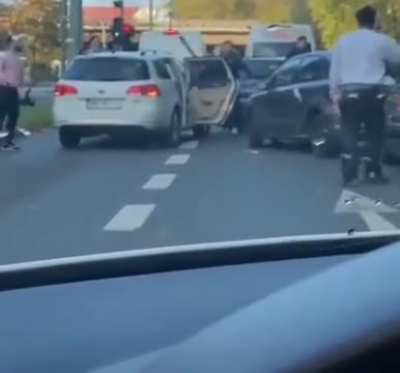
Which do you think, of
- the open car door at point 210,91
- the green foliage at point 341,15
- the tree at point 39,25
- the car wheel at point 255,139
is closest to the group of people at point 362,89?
the car wheel at point 255,139

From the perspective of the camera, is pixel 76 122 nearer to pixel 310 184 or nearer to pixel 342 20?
pixel 310 184

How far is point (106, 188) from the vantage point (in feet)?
61.5

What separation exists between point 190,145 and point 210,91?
2.22 metres

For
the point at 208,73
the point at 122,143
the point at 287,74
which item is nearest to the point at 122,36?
the point at 208,73

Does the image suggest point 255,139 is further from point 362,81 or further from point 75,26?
point 75,26

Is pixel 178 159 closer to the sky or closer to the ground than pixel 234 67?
closer to the sky

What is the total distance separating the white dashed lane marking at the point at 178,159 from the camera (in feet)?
75.8

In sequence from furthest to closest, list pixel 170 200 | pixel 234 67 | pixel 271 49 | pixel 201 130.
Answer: pixel 271 49, pixel 234 67, pixel 201 130, pixel 170 200

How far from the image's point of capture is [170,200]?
17.1m

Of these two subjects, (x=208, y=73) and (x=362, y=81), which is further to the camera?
(x=208, y=73)

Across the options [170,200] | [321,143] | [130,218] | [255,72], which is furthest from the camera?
[255,72]

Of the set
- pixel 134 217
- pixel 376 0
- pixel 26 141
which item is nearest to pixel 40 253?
pixel 134 217

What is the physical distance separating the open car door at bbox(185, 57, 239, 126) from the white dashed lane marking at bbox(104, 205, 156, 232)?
42.4ft

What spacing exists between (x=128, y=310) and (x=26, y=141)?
25717 mm
